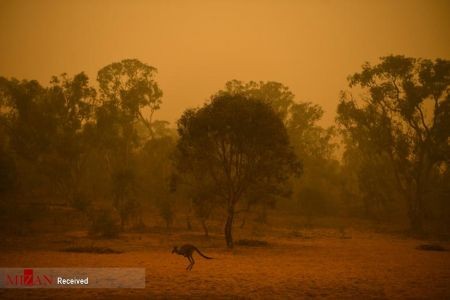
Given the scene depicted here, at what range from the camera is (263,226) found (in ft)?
137

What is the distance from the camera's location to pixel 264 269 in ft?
58.8

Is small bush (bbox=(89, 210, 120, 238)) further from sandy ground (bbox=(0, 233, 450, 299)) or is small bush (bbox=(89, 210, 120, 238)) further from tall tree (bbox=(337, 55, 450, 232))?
tall tree (bbox=(337, 55, 450, 232))

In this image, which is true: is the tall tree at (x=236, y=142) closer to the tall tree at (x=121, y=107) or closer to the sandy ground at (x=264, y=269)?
the sandy ground at (x=264, y=269)

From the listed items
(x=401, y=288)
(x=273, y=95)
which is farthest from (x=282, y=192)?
(x=273, y=95)

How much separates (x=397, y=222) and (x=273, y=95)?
2396 cm

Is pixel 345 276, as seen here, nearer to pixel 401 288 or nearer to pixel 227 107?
pixel 401 288

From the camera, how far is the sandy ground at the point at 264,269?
1331 cm

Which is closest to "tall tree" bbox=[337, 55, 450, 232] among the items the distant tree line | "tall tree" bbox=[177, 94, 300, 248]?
the distant tree line

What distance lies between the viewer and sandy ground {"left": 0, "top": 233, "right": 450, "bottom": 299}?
1331 cm

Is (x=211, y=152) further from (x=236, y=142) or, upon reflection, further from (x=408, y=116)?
(x=408, y=116)

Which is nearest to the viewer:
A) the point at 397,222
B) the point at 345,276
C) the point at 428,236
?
the point at 345,276

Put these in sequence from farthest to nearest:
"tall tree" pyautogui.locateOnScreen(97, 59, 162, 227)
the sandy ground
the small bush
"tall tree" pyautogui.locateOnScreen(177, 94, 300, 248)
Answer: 1. "tall tree" pyautogui.locateOnScreen(97, 59, 162, 227)
2. the small bush
3. "tall tree" pyautogui.locateOnScreen(177, 94, 300, 248)
4. the sandy ground

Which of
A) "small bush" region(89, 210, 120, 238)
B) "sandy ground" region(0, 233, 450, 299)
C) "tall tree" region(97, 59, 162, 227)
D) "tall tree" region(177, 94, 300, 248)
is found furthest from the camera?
"tall tree" region(97, 59, 162, 227)

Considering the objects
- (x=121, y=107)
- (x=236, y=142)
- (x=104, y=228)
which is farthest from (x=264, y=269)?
(x=121, y=107)
